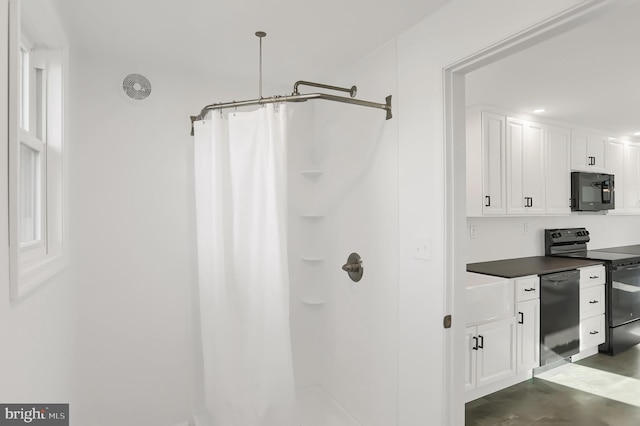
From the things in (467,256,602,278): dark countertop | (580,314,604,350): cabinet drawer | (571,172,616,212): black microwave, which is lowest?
(580,314,604,350): cabinet drawer

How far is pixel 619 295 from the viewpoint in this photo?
3.77m

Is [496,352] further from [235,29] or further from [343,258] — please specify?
[235,29]

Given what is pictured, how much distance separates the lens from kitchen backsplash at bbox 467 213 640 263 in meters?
3.59

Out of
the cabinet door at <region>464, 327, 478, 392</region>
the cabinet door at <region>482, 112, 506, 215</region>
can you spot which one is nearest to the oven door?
the cabinet door at <region>482, 112, 506, 215</region>

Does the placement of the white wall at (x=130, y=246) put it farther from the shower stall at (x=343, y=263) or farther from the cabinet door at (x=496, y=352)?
the cabinet door at (x=496, y=352)

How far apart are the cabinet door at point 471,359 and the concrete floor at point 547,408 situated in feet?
0.73

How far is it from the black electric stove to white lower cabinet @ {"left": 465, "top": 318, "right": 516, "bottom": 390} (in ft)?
5.07

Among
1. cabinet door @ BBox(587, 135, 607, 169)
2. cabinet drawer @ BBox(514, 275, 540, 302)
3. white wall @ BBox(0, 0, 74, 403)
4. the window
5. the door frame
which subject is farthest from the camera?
cabinet door @ BBox(587, 135, 607, 169)

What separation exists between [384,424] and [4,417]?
1.77 metres

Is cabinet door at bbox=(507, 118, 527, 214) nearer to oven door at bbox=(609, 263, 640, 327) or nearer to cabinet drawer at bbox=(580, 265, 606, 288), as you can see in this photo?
cabinet drawer at bbox=(580, 265, 606, 288)

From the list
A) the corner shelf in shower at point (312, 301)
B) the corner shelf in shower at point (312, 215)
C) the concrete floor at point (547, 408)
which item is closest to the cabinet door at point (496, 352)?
the concrete floor at point (547, 408)

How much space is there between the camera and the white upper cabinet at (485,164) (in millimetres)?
3230

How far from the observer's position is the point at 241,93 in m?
2.62

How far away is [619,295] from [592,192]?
1.11 metres
